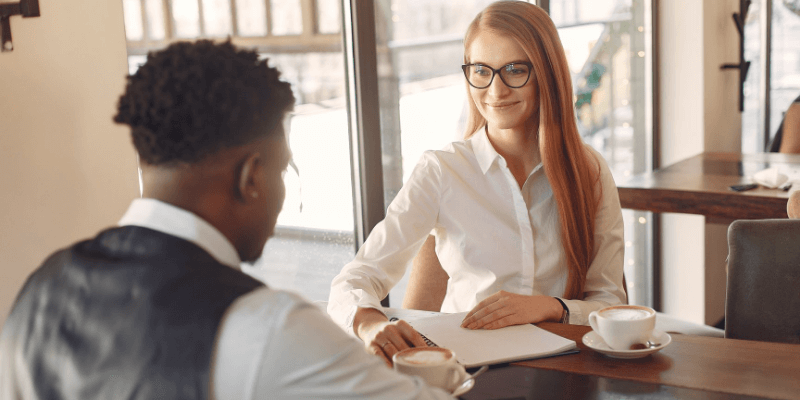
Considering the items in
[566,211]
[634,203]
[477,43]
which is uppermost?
[477,43]

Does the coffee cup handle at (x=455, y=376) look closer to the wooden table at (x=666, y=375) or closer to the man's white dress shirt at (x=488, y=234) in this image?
the wooden table at (x=666, y=375)

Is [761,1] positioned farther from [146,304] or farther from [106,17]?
[146,304]

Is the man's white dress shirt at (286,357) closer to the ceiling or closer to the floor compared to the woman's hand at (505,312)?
closer to the ceiling

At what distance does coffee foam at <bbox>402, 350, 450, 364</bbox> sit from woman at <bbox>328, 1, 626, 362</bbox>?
1.62 feet

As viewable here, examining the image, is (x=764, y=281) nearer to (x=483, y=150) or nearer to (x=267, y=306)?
(x=483, y=150)

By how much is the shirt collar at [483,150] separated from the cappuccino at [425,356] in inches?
28.8

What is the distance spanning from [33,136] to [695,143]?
10.8ft

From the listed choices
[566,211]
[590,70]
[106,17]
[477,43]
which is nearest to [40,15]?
[106,17]

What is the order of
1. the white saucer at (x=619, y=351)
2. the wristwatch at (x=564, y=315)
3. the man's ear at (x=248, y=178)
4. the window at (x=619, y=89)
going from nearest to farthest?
the man's ear at (x=248, y=178), the white saucer at (x=619, y=351), the wristwatch at (x=564, y=315), the window at (x=619, y=89)

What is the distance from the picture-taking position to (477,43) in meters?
1.74

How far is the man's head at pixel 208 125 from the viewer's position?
2.55 ft

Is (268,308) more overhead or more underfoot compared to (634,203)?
more overhead

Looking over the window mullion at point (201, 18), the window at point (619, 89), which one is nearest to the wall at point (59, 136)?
the window mullion at point (201, 18)

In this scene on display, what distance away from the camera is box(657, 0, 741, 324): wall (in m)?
3.77
